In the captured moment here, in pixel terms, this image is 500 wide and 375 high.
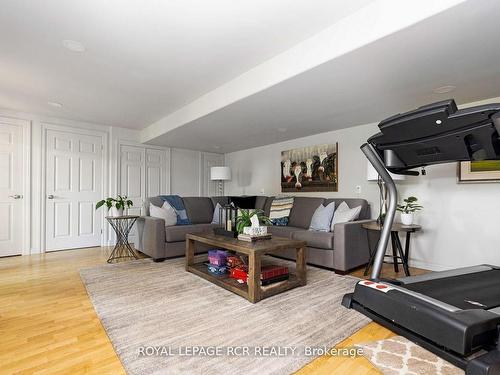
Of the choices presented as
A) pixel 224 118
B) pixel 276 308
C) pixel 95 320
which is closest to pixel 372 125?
pixel 224 118

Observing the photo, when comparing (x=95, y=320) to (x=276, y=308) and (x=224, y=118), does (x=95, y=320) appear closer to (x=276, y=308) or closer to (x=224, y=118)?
(x=276, y=308)

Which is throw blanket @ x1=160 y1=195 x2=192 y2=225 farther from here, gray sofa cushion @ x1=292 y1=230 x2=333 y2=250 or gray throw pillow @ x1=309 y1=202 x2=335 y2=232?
gray throw pillow @ x1=309 y1=202 x2=335 y2=232

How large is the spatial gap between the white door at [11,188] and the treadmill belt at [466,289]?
5157mm

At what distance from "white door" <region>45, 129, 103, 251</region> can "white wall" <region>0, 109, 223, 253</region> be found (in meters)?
0.12

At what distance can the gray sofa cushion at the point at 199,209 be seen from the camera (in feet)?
15.0

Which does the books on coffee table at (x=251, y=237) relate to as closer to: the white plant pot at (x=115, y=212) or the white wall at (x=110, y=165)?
the white plant pot at (x=115, y=212)

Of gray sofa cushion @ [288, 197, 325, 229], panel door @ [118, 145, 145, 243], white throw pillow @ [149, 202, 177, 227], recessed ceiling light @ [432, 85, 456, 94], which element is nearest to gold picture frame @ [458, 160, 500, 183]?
recessed ceiling light @ [432, 85, 456, 94]

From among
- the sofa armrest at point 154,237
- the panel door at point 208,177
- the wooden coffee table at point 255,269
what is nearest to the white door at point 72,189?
the sofa armrest at point 154,237

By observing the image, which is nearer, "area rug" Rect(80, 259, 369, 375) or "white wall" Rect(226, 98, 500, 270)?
"area rug" Rect(80, 259, 369, 375)

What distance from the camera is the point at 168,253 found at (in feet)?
12.2

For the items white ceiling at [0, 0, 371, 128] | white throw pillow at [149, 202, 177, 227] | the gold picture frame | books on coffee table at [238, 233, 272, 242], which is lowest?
books on coffee table at [238, 233, 272, 242]

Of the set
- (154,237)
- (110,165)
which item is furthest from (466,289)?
(110,165)

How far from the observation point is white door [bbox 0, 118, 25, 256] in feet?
13.2

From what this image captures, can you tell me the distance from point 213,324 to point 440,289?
1596 mm
